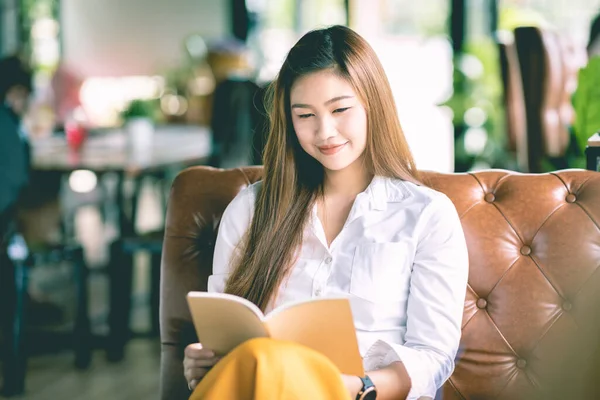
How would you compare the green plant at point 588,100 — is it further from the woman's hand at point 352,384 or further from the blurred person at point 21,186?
the blurred person at point 21,186

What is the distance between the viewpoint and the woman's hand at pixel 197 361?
1365 millimetres

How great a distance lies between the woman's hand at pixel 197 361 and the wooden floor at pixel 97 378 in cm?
152

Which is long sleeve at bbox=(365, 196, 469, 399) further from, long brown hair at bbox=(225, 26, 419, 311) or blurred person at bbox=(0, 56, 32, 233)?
blurred person at bbox=(0, 56, 32, 233)

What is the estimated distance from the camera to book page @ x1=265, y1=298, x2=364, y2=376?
46.8 inches

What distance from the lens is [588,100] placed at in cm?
192

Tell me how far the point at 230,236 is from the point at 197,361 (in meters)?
0.32

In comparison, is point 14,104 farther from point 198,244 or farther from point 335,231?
point 335,231

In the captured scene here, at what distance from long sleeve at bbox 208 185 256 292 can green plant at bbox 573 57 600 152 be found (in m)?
0.92

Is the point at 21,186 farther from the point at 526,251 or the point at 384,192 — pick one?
the point at 526,251

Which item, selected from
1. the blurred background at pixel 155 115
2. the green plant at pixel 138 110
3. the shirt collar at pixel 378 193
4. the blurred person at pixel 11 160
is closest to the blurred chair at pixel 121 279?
the blurred background at pixel 155 115

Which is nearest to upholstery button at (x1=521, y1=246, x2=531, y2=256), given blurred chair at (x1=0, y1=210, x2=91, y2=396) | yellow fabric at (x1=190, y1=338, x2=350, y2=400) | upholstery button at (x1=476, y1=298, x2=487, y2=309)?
upholstery button at (x1=476, y1=298, x2=487, y2=309)

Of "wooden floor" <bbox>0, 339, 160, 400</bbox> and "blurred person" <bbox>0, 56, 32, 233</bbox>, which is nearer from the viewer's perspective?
"wooden floor" <bbox>0, 339, 160, 400</bbox>

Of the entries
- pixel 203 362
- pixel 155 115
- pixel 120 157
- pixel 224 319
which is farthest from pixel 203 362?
pixel 155 115

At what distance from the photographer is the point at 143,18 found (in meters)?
8.91
